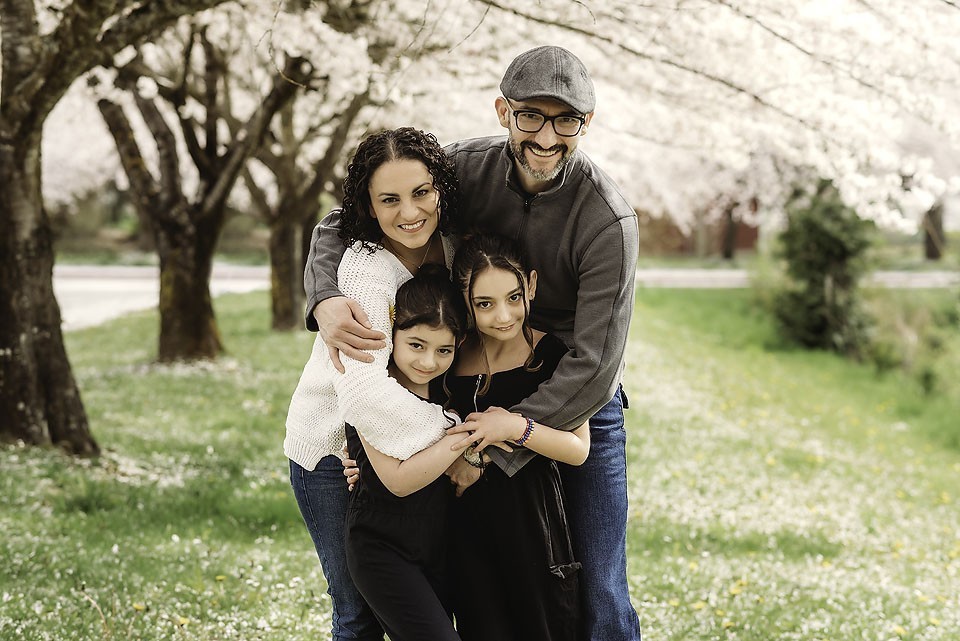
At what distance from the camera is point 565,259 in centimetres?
307

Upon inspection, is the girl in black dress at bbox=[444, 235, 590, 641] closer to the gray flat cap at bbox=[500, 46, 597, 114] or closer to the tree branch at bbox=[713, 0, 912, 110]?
the gray flat cap at bbox=[500, 46, 597, 114]

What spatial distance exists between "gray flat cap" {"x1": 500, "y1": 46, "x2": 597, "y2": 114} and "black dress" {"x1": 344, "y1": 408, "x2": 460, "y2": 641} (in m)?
1.17

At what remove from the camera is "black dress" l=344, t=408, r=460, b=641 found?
2.78 m

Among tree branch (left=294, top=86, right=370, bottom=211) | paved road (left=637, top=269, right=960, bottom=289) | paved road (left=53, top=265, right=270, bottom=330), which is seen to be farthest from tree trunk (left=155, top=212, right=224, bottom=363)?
paved road (left=637, top=269, right=960, bottom=289)

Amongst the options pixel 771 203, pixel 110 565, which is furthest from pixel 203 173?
pixel 771 203

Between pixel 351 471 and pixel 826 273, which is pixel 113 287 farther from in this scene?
pixel 351 471

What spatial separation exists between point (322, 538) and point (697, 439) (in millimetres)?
6901

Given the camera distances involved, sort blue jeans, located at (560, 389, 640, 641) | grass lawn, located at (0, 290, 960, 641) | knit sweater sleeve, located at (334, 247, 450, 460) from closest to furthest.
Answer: knit sweater sleeve, located at (334, 247, 450, 460) → blue jeans, located at (560, 389, 640, 641) → grass lawn, located at (0, 290, 960, 641)

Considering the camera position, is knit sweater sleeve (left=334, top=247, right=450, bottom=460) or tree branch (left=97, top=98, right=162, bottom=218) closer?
knit sweater sleeve (left=334, top=247, right=450, bottom=460)

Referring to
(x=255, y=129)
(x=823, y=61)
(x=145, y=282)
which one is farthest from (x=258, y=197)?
(x=145, y=282)

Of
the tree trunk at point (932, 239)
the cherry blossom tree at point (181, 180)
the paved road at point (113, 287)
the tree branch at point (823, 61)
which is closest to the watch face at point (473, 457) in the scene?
the tree branch at point (823, 61)

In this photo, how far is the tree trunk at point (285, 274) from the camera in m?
14.9

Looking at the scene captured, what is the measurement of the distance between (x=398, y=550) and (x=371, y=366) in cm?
57

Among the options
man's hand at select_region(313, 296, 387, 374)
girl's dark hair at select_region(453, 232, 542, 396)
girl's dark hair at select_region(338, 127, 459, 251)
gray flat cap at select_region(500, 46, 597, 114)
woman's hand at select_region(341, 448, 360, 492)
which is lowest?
woman's hand at select_region(341, 448, 360, 492)
